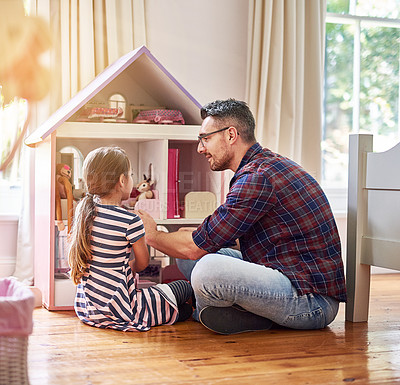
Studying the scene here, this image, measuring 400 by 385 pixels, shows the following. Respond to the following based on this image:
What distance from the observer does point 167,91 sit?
225 centimetres

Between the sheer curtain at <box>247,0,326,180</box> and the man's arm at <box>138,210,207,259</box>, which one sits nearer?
the man's arm at <box>138,210,207,259</box>

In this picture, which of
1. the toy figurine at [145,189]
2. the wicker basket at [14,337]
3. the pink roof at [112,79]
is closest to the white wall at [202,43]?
the pink roof at [112,79]

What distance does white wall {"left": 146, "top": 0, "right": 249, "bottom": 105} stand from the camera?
280 centimetres

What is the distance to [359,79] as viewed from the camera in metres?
3.37

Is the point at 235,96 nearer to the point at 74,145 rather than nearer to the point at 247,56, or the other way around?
the point at 247,56

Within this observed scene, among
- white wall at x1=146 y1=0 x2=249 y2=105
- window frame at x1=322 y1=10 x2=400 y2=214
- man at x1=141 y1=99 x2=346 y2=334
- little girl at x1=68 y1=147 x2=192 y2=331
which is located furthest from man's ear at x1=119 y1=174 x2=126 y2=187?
window frame at x1=322 y1=10 x2=400 y2=214

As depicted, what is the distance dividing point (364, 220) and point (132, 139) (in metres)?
0.89

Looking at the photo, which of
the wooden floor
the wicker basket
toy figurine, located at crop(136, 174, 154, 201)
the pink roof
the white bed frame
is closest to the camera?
the wicker basket

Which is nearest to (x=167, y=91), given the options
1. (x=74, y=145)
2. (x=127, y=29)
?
(x=74, y=145)

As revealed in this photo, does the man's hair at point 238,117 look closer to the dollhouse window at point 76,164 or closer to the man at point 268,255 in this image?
the man at point 268,255

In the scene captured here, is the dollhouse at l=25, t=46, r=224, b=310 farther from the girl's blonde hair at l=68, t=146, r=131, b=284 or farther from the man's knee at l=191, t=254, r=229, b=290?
the man's knee at l=191, t=254, r=229, b=290

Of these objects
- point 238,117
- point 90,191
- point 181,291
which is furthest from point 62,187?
point 238,117

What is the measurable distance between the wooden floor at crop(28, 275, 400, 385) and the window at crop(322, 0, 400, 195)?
5.05ft

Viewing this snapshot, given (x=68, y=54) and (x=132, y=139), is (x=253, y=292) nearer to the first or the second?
(x=132, y=139)
